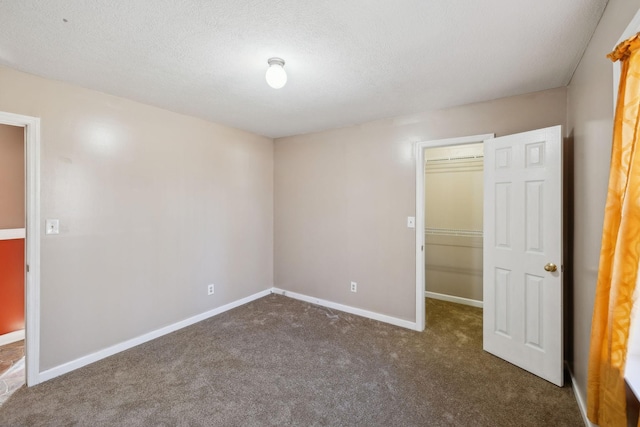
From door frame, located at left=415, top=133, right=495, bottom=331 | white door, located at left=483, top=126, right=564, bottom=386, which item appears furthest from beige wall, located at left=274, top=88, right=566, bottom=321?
white door, located at left=483, top=126, right=564, bottom=386

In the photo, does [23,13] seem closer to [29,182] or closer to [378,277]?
[29,182]

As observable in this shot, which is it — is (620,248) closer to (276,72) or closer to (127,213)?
(276,72)

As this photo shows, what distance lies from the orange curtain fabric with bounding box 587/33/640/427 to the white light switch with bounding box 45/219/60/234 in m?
3.53

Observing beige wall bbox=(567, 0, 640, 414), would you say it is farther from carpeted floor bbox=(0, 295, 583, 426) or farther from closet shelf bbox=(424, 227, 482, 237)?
closet shelf bbox=(424, 227, 482, 237)

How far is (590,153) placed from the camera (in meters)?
1.76

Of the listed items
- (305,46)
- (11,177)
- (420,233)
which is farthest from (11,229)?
(420,233)

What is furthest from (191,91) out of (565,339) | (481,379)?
(565,339)

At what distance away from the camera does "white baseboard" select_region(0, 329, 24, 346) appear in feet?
9.10

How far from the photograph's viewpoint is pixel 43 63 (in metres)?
1.98

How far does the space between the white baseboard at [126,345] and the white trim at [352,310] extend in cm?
68

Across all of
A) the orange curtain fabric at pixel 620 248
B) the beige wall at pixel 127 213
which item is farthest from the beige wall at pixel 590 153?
the beige wall at pixel 127 213

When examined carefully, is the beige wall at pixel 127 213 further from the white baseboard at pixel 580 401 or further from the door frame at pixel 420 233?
the white baseboard at pixel 580 401

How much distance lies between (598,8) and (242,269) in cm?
393

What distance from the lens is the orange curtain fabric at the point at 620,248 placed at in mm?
1075
